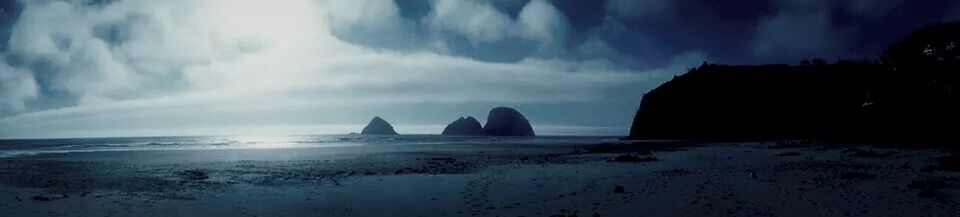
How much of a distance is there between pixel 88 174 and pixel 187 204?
47.4 ft

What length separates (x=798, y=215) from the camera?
1012cm

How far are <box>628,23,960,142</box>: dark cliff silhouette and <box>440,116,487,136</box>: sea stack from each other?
104059 millimetres

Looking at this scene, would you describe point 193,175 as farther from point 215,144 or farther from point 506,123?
point 506,123

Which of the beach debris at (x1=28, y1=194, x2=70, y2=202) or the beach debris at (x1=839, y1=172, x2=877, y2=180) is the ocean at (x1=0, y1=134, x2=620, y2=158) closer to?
the beach debris at (x1=28, y1=194, x2=70, y2=202)

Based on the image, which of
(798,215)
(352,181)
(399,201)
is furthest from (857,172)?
(352,181)

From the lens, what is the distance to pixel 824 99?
Answer: 218 feet

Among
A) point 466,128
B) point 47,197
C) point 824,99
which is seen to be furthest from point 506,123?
point 47,197

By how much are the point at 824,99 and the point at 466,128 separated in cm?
13562

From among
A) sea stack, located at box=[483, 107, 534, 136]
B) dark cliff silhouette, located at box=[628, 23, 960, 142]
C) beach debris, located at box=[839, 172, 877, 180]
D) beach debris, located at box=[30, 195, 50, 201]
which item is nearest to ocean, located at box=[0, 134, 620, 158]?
dark cliff silhouette, located at box=[628, 23, 960, 142]

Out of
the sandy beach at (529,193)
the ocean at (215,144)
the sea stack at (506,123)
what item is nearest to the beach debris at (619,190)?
the sandy beach at (529,193)

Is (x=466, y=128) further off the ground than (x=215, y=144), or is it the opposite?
(x=466, y=128)

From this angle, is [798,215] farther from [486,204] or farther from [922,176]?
[922,176]

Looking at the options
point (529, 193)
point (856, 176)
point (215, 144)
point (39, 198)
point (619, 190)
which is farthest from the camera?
point (215, 144)

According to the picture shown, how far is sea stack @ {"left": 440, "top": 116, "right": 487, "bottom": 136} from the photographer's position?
189875 mm
